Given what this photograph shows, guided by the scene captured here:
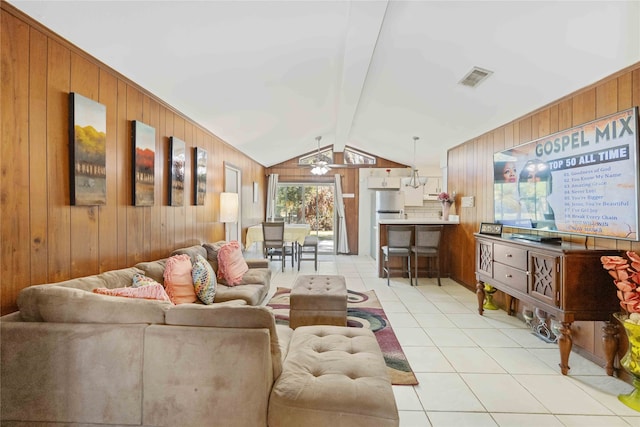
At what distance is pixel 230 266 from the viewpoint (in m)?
3.57

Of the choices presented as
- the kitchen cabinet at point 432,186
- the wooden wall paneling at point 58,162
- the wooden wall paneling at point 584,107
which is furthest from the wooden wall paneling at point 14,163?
the kitchen cabinet at point 432,186

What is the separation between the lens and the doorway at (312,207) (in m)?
8.84

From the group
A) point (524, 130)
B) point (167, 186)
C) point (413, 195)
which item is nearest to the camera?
point (167, 186)

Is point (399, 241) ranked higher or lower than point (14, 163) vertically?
lower


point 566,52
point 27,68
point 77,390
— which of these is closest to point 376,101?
point 566,52

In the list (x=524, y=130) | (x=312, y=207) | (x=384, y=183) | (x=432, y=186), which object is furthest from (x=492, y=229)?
(x=312, y=207)

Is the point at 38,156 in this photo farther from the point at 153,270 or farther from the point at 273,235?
the point at 273,235

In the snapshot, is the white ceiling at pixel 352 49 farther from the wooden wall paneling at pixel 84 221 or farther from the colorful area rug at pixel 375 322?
the colorful area rug at pixel 375 322

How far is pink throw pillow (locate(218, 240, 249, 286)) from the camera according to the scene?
3506 mm

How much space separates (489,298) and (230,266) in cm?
314

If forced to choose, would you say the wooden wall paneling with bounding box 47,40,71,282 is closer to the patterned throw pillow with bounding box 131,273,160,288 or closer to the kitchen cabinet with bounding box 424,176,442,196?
the patterned throw pillow with bounding box 131,273,160,288

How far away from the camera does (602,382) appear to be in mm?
2342

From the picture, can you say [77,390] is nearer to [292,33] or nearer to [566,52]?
[292,33]

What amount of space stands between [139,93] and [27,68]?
1093 mm
